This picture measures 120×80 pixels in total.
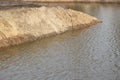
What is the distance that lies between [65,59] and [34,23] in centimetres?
1134

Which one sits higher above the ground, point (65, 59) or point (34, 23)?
point (34, 23)

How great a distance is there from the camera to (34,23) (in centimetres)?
3675

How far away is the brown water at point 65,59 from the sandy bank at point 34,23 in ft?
4.01

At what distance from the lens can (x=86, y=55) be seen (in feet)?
90.6

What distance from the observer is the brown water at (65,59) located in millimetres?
22109

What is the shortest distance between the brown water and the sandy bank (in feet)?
4.01

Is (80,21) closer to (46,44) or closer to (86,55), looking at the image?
(46,44)

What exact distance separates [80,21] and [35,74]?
24267mm

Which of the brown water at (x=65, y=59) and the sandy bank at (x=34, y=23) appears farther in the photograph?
the sandy bank at (x=34, y=23)

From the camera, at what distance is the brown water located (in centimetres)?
2211

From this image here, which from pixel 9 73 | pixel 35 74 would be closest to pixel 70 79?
pixel 35 74

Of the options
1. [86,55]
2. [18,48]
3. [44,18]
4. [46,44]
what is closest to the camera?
[86,55]

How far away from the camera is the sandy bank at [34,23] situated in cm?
3241

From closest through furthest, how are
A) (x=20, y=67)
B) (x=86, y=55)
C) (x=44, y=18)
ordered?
(x=20, y=67) → (x=86, y=55) → (x=44, y=18)
